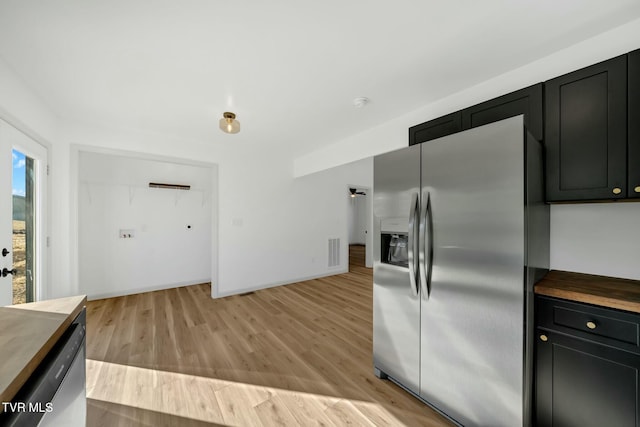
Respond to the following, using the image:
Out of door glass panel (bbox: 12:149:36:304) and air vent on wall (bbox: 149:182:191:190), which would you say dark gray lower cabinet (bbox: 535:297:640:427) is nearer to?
door glass panel (bbox: 12:149:36:304)

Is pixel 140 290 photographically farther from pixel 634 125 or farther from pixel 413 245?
pixel 634 125

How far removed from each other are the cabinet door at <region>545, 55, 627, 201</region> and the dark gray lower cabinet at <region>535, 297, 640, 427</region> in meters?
0.66

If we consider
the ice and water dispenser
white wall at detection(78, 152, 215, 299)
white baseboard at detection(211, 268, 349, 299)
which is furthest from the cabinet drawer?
white wall at detection(78, 152, 215, 299)

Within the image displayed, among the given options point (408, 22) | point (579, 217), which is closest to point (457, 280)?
point (579, 217)

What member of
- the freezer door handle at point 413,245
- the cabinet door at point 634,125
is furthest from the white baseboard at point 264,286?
the cabinet door at point 634,125

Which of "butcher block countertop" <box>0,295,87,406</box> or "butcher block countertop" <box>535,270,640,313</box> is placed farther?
"butcher block countertop" <box>535,270,640,313</box>

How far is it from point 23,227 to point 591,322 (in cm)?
406

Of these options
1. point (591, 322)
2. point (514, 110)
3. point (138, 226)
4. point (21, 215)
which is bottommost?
point (591, 322)

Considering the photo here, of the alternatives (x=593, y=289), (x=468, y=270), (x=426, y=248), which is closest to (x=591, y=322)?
(x=593, y=289)

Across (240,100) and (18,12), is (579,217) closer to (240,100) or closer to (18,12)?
(240,100)

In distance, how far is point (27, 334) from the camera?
763 mm

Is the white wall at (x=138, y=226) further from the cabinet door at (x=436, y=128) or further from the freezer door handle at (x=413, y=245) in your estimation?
the freezer door handle at (x=413, y=245)

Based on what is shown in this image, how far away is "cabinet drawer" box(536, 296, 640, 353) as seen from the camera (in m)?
1.11

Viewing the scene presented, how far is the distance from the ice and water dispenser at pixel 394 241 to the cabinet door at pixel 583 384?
87cm
